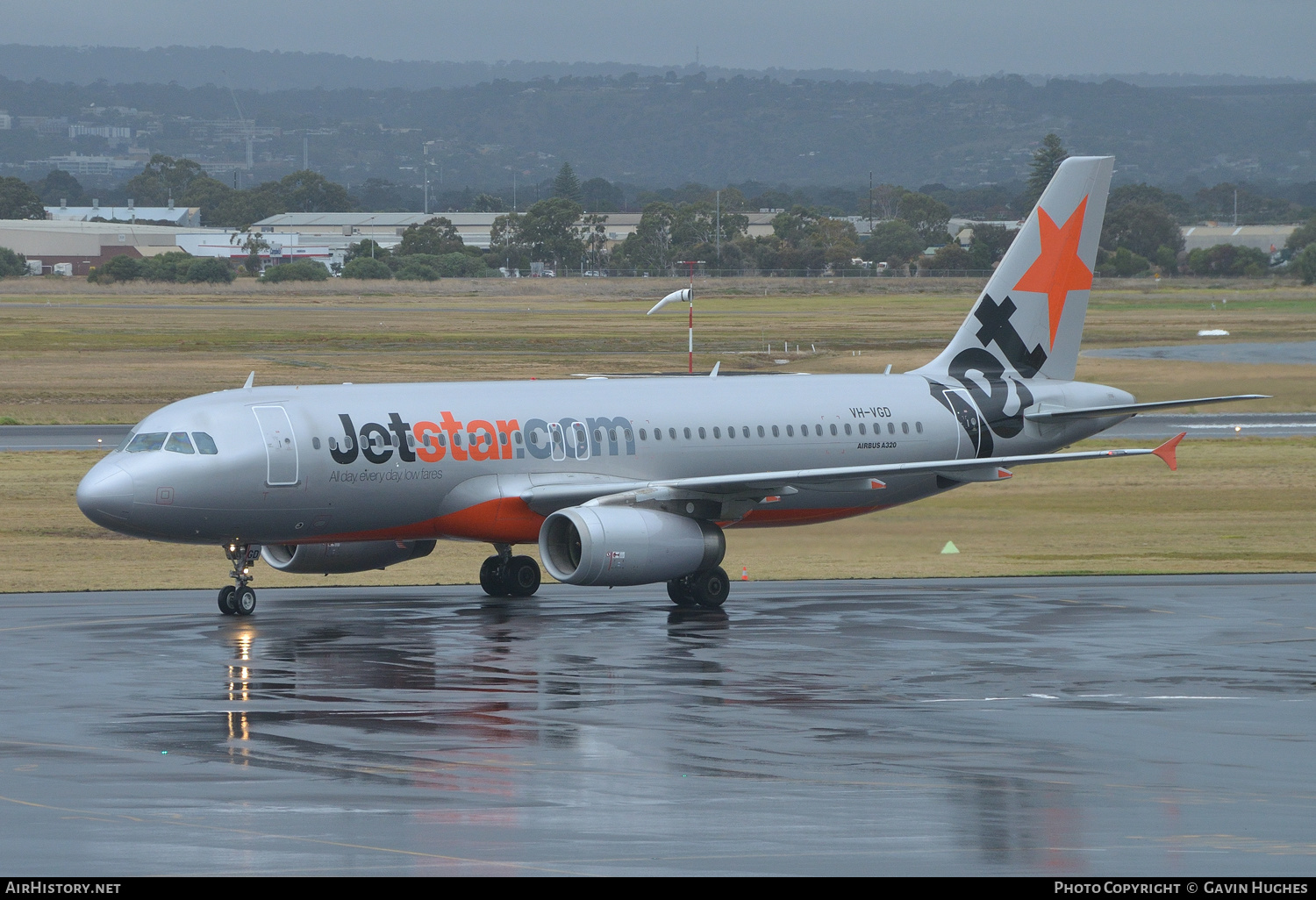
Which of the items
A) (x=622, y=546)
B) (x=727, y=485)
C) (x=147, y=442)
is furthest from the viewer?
(x=727, y=485)

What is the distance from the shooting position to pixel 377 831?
15.2 metres

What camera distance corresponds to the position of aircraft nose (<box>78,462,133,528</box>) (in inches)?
1147

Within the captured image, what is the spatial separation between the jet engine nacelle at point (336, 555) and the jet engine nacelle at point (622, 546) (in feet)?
11.5

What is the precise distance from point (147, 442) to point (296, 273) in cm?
15162

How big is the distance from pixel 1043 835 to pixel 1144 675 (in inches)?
383

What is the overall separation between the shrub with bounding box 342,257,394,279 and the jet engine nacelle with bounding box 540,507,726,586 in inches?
6573

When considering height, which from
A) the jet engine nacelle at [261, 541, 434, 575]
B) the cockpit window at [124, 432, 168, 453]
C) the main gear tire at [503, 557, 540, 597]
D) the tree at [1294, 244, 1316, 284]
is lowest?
the main gear tire at [503, 557, 540, 597]

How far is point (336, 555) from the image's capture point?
107 feet

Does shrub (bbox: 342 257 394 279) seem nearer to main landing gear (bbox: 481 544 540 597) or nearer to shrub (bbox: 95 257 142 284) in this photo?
shrub (bbox: 95 257 142 284)

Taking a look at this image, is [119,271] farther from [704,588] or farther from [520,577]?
[704,588]

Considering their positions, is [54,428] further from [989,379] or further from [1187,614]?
[1187,614]

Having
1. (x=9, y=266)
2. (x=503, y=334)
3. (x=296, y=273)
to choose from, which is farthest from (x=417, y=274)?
(x=503, y=334)

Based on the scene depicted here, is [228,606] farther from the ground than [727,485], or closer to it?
closer to it

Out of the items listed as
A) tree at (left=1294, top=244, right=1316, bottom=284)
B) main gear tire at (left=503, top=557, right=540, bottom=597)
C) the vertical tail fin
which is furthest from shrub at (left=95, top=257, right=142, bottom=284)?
main gear tire at (left=503, top=557, right=540, bottom=597)
